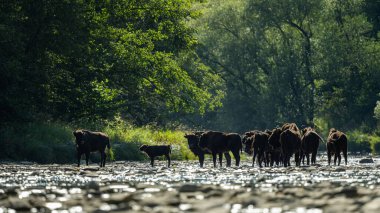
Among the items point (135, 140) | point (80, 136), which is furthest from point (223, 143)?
point (135, 140)

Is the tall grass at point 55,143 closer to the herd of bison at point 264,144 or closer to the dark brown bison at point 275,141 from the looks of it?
the herd of bison at point 264,144

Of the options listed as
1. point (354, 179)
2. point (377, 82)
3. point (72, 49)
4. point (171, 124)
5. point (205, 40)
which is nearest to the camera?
point (354, 179)

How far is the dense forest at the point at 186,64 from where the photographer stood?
34000 mm

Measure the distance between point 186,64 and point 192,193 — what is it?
42147mm

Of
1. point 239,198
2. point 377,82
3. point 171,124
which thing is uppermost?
point 377,82

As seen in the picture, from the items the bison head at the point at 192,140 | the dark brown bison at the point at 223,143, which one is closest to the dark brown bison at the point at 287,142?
the dark brown bison at the point at 223,143

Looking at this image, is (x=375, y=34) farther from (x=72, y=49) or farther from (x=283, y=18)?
(x=72, y=49)

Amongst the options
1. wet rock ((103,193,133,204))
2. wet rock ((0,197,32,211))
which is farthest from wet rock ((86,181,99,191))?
wet rock ((0,197,32,211))

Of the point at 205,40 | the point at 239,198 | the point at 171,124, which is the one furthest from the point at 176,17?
the point at 205,40

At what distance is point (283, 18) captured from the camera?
7912 cm

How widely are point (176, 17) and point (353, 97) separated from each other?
96.7ft

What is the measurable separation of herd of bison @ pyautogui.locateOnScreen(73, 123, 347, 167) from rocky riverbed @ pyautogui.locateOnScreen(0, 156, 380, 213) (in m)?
7.00

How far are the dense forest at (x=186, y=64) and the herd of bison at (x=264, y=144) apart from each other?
3935 mm

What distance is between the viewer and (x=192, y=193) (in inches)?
639
